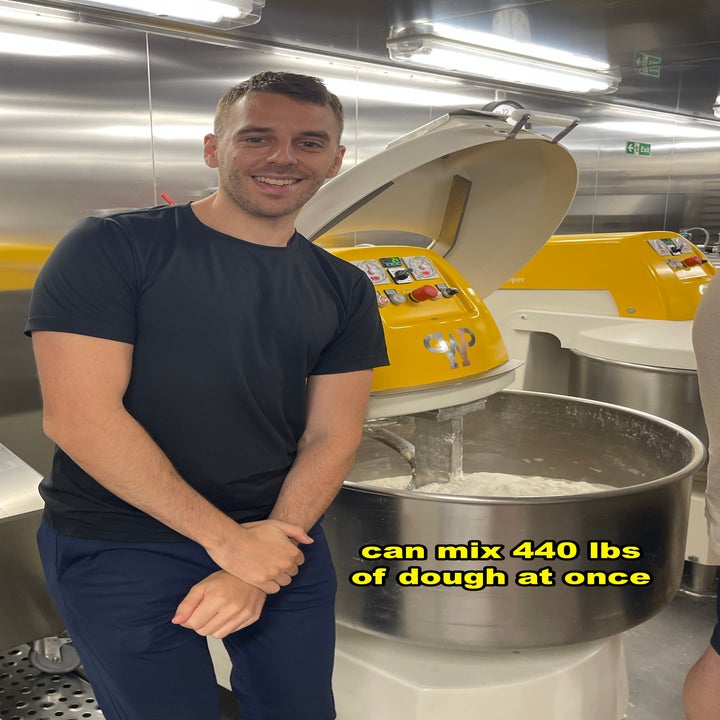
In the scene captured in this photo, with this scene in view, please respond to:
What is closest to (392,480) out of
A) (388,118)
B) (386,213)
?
(386,213)

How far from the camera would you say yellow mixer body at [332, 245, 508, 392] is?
124 cm

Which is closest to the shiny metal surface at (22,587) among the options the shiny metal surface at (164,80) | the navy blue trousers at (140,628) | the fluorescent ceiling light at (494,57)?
the navy blue trousers at (140,628)

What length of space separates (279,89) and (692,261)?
1990 mm

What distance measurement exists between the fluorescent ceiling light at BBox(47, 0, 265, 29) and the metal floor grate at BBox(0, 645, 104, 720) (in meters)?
1.49

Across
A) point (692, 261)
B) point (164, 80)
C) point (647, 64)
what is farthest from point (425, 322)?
point (647, 64)

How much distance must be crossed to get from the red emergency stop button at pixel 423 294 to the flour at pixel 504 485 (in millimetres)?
367

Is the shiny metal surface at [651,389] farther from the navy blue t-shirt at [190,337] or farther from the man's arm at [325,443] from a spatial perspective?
the navy blue t-shirt at [190,337]

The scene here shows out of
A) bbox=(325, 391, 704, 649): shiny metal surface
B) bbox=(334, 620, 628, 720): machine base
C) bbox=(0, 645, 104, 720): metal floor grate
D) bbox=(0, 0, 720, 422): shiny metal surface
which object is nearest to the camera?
bbox=(325, 391, 704, 649): shiny metal surface

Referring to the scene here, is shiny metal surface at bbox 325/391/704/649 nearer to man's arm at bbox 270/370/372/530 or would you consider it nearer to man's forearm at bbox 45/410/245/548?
man's arm at bbox 270/370/372/530

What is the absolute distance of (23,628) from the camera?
124 cm

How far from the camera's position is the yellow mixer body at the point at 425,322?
1.24m

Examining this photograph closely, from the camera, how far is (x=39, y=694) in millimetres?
1625

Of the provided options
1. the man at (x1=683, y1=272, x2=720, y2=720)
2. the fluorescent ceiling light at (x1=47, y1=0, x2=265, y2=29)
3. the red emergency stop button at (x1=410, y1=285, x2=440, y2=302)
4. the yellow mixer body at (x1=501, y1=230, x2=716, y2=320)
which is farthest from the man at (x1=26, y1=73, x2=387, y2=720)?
the yellow mixer body at (x1=501, y1=230, x2=716, y2=320)

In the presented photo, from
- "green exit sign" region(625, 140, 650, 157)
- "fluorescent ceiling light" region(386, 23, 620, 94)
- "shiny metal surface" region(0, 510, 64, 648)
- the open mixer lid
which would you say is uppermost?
"fluorescent ceiling light" region(386, 23, 620, 94)
